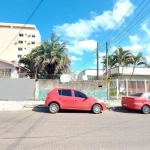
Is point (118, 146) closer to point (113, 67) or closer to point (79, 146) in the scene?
point (79, 146)

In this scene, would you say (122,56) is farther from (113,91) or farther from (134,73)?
(113,91)

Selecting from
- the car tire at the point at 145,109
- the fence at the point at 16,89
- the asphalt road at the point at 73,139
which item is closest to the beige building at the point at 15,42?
the fence at the point at 16,89

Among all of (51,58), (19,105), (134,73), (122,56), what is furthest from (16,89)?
(134,73)

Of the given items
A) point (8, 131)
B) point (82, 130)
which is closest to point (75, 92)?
point (82, 130)

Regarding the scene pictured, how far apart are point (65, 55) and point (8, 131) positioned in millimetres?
14719

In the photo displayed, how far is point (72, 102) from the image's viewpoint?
10.8 m

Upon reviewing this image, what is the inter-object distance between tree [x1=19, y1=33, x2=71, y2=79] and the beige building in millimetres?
46735

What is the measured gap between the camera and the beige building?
213 ft

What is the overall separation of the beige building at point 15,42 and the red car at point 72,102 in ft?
186

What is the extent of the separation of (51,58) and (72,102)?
9.45 meters

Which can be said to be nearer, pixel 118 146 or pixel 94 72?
pixel 118 146

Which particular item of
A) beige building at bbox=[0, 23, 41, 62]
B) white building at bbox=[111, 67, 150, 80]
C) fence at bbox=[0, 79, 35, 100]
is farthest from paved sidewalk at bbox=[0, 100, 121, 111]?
beige building at bbox=[0, 23, 41, 62]

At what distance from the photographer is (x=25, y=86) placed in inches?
607

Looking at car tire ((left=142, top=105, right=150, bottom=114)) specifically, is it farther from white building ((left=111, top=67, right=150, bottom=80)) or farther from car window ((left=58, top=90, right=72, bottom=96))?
white building ((left=111, top=67, right=150, bottom=80))
